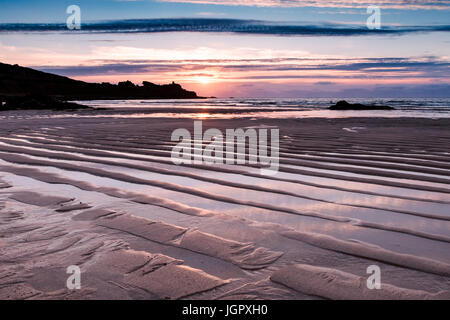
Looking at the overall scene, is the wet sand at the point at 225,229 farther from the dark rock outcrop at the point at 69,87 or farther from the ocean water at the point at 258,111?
the dark rock outcrop at the point at 69,87

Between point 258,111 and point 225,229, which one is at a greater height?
point 258,111

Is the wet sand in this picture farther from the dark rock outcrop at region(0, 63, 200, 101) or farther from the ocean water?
the dark rock outcrop at region(0, 63, 200, 101)

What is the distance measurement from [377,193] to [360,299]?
7.61 ft

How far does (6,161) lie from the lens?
6277 millimetres

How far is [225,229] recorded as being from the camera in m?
3.16

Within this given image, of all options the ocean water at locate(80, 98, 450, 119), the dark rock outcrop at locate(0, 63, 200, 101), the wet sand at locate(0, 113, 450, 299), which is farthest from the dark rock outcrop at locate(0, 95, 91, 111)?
the dark rock outcrop at locate(0, 63, 200, 101)

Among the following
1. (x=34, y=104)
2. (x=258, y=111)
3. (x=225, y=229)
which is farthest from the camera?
(x=34, y=104)

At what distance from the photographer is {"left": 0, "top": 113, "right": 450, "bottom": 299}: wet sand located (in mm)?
2264

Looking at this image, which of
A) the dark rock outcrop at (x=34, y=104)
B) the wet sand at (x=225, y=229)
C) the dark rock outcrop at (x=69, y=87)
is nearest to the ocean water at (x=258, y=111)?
the dark rock outcrop at (x=34, y=104)

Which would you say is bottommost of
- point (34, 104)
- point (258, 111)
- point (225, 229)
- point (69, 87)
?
point (225, 229)

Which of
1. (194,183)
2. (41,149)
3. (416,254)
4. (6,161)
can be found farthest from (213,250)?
(41,149)

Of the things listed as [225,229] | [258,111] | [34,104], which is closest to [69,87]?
[34,104]

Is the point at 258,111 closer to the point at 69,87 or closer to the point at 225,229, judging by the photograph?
the point at 225,229

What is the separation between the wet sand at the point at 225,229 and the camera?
Answer: 2264 mm
